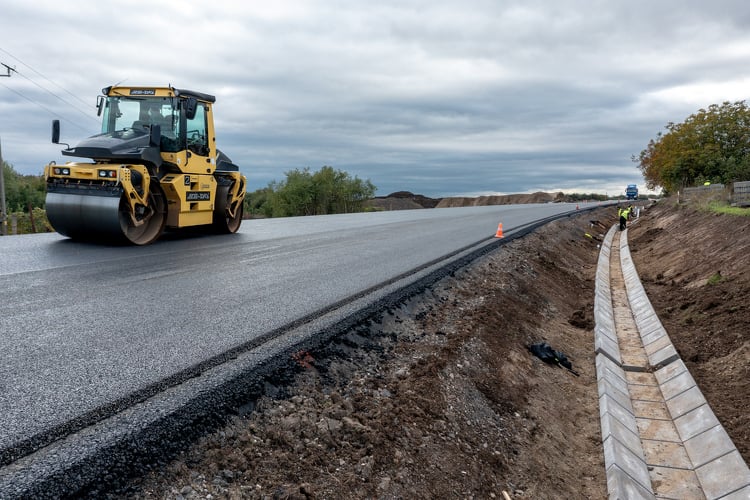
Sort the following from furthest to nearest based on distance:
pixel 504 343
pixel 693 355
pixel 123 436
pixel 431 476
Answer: pixel 693 355
pixel 504 343
pixel 431 476
pixel 123 436

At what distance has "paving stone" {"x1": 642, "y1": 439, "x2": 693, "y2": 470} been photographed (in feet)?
17.9

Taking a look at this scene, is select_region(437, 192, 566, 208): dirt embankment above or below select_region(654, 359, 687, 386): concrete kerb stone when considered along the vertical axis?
above

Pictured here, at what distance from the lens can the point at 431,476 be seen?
12.3 ft

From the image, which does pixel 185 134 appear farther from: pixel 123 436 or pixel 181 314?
pixel 123 436

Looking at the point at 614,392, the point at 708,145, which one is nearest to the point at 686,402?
the point at 614,392

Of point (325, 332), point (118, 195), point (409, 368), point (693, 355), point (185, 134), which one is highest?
point (185, 134)

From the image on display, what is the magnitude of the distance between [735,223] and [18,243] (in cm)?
1715

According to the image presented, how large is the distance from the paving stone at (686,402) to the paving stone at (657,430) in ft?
0.64

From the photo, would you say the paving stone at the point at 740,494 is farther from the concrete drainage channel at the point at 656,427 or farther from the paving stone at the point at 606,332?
the paving stone at the point at 606,332

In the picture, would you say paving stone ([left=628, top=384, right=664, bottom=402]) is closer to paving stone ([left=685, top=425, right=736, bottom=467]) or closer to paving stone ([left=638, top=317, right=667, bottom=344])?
paving stone ([left=685, top=425, right=736, bottom=467])

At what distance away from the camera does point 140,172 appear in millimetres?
10742

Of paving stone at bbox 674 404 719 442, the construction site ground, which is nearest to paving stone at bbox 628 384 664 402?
the construction site ground

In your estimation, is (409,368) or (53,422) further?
(409,368)

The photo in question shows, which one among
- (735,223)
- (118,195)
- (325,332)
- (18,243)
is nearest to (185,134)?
(118,195)
